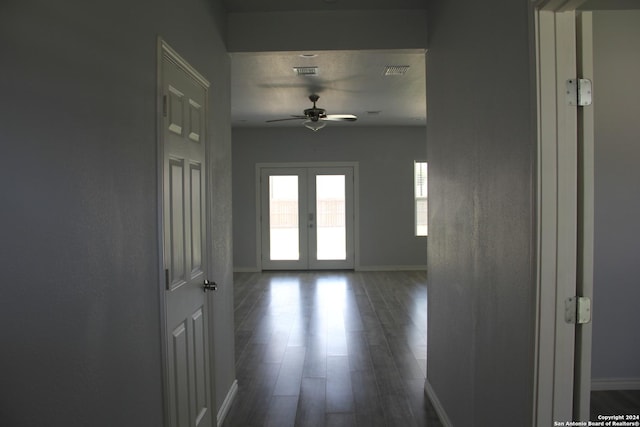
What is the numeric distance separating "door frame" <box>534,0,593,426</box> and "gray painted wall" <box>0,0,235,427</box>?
4.73 feet

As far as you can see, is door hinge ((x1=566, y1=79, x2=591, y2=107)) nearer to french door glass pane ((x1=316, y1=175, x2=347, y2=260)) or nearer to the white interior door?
the white interior door

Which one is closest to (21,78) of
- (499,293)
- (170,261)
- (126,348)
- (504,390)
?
(126,348)

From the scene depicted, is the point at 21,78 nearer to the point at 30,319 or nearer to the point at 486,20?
the point at 30,319

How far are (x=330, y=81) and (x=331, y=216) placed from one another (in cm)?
401

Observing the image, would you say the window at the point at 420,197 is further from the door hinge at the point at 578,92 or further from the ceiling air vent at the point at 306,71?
the door hinge at the point at 578,92

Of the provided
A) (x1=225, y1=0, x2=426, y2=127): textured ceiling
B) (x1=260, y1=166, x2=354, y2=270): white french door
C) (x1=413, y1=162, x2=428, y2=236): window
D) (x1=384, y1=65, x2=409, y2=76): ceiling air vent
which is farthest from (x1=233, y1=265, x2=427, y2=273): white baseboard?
(x1=384, y1=65, x2=409, y2=76): ceiling air vent

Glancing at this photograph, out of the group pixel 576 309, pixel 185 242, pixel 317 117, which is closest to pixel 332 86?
pixel 317 117

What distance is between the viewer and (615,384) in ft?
11.2

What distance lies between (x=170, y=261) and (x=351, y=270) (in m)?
7.18

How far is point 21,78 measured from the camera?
3.43 feet

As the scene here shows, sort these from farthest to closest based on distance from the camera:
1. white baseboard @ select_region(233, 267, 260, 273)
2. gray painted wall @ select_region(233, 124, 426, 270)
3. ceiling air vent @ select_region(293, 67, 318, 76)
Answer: white baseboard @ select_region(233, 267, 260, 273)
gray painted wall @ select_region(233, 124, 426, 270)
ceiling air vent @ select_region(293, 67, 318, 76)

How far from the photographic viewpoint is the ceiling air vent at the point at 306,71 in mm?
4715

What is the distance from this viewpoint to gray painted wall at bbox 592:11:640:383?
333 centimetres

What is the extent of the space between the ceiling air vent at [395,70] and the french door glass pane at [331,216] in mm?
4034
